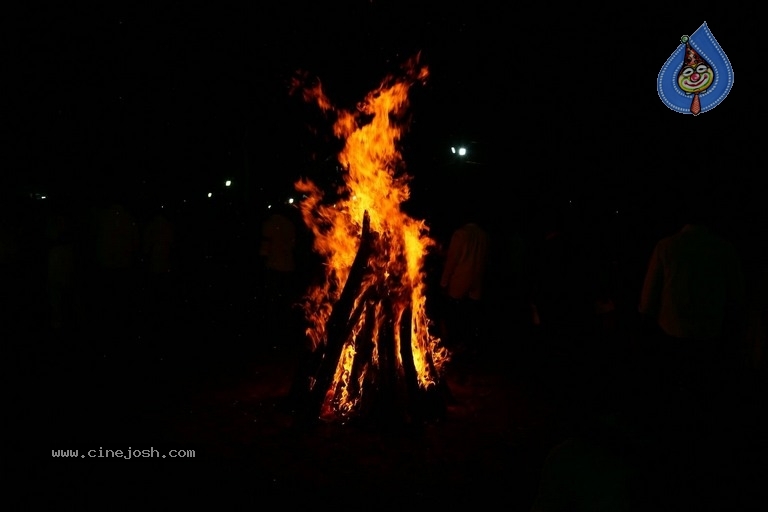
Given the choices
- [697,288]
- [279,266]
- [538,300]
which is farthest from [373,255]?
[279,266]

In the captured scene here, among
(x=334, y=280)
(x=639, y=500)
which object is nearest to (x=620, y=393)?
(x=334, y=280)

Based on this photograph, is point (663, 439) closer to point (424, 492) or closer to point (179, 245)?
point (424, 492)

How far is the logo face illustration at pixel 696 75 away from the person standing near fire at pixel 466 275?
18.1 feet

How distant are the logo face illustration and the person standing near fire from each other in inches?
217

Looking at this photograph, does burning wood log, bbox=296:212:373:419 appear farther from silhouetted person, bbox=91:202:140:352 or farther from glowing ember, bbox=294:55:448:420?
silhouetted person, bbox=91:202:140:352

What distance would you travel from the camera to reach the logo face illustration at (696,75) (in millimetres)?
10078

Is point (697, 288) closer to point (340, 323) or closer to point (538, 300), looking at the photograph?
point (538, 300)

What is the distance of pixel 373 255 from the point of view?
620 centimetres

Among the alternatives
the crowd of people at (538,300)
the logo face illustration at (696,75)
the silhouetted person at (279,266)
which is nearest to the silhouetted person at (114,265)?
the crowd of people at (538,300)

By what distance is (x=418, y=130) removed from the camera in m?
17.3

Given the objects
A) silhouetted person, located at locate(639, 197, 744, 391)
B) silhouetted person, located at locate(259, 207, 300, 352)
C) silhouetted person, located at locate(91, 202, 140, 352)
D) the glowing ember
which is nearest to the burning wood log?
the glowing ember

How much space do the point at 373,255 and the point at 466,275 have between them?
2774 millimetres

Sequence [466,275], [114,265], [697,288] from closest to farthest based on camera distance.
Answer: [697,288] → [466,275] → [114,265]

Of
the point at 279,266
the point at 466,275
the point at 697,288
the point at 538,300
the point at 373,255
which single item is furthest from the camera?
the point at 279,266
